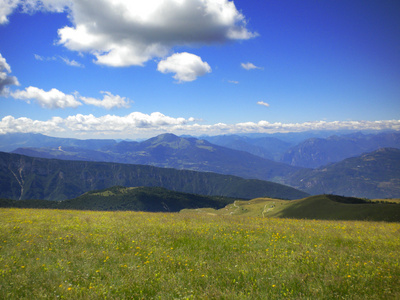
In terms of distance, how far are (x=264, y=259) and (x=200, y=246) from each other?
10.6 ft

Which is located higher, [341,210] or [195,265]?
[195,265]

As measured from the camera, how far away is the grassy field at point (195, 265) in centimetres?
658

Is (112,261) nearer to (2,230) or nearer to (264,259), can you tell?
(264,259)

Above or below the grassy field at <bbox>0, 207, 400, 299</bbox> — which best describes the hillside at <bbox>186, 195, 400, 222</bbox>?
below

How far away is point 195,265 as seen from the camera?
8289mm

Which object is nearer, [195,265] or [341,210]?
[195,265]

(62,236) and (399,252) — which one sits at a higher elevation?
(399,252)

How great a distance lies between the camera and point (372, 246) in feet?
35.6

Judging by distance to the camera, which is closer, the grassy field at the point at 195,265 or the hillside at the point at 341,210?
the grassy field at the point at 195,265

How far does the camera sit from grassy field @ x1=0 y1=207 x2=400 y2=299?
658 centimetres

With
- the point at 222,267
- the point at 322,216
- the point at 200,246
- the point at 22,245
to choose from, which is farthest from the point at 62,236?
the point at 322,216

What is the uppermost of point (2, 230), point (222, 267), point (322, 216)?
point (222, 267)

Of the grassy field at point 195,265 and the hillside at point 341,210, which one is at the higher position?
the grassy field at point 195,265

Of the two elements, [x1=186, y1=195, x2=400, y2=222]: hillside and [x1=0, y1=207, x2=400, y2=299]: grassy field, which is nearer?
[x1=0, y1=207, x2=400, y2=299]: grassy field
